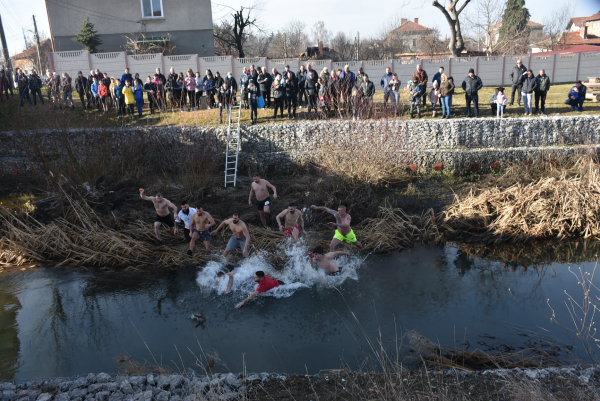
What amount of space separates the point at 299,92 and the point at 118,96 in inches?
298

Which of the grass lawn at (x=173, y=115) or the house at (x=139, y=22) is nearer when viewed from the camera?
the grass lawn at (x=173, y=115)

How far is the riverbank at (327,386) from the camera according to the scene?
239 inches

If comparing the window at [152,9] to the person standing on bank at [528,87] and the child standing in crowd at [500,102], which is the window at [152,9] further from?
the person standing on bank at [528,87]

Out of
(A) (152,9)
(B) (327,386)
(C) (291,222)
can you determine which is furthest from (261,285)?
(A) (152,9)

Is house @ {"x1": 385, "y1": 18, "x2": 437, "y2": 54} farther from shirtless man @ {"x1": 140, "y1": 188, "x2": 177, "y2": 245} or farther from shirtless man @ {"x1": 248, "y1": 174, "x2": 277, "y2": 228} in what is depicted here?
shirtless man @ {"x1": 140, "y1": 188, "x2": 177, "y2": 245}

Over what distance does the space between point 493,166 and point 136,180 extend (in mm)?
12211

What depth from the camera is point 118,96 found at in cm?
1933

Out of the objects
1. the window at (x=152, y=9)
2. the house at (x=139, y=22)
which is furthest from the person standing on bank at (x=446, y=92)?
the window at (x=152, y=9)

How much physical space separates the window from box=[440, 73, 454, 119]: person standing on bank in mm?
19290

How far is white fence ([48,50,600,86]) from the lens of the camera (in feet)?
77.7

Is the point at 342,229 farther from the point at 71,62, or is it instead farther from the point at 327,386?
the point at 71,62

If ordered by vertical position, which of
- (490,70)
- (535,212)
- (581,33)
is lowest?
(535,212)

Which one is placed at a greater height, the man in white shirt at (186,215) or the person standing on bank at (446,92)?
the person standing on bank at (446,92)

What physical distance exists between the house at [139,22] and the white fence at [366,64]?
438 cm
